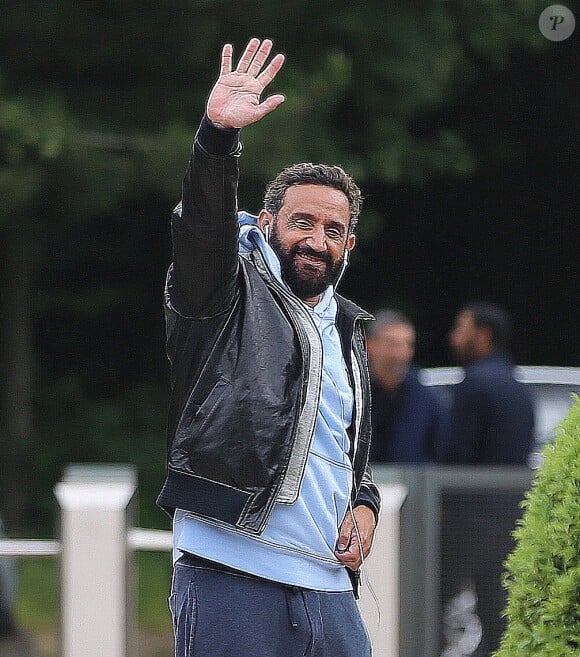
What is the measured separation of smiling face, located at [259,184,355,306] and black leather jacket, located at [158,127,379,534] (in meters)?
0.08

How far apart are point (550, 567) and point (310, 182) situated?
3.10 ft

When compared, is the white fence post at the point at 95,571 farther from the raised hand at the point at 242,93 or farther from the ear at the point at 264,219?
the raised hand at the point at 242,93

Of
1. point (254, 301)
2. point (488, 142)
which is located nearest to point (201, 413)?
point (254, 301)

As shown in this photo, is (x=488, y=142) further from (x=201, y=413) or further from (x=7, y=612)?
(x=201, y=413)

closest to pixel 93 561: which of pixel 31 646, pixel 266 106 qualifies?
pixel 31 646

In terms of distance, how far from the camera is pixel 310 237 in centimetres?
307

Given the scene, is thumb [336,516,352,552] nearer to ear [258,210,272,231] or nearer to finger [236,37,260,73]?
ear [258,210,272,231]

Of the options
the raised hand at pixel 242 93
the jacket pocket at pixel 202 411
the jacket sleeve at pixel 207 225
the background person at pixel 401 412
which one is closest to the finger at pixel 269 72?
the raised hand at pixel 242 93

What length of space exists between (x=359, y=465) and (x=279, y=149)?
680 centimetres

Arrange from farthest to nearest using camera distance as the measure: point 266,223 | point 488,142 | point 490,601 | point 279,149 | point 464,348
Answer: point 488,142 → point 279,149 → point 464,348 → point 490,601 → point 266,223

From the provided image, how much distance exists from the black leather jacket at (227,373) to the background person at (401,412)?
3.86m

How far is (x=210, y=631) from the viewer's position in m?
2.93

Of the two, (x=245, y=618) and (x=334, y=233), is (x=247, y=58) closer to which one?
(x=334, y=233)

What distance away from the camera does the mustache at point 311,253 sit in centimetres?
306
